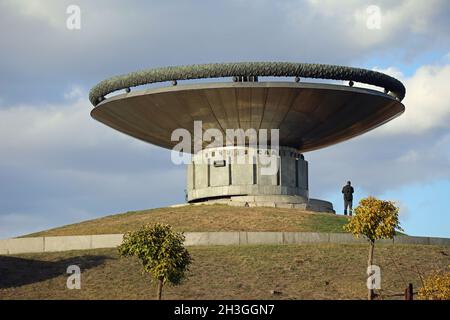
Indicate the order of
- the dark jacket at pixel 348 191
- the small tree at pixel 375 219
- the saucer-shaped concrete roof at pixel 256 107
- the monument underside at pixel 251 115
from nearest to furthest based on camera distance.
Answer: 1. the small tree at pixel 375 219
2. the monument underside at pixel 251 115
3. the saucer-shaped concrete roof at pixel 256 107
4. the dark jacket at pixel 348 191

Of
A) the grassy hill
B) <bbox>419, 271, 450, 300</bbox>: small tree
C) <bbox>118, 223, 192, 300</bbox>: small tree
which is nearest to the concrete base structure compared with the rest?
the grassy hill

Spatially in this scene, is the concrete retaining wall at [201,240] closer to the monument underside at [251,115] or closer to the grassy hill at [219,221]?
the grassy hill at [219,221]

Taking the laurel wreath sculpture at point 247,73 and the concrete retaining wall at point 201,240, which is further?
the laurel wreath sculpture at point 247,73

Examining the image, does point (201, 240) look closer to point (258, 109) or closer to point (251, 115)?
point (258, 109)

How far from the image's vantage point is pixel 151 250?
30.1 m

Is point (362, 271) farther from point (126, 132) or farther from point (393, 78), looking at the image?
point (126, 132)

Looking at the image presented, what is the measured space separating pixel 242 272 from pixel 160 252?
4.82 metres

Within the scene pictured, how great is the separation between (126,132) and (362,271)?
21.5m

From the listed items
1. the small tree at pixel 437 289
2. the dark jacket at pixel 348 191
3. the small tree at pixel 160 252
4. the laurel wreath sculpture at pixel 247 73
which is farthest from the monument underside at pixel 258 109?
the small tree at pixel 437 289

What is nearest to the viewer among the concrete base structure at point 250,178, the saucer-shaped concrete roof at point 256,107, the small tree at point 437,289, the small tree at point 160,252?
the small tree at point 437,289

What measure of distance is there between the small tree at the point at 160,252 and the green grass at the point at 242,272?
1.44 meters

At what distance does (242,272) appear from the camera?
1337 inches

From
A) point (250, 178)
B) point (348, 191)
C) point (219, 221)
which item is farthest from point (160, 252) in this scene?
point (348, 191)

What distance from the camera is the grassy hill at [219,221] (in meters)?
42.2
